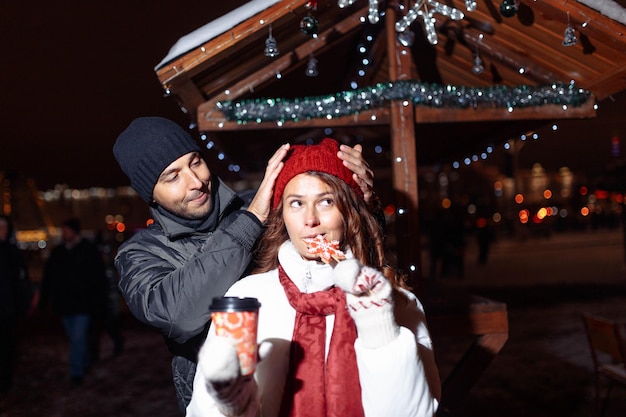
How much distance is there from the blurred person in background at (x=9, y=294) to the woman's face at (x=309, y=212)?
20.4 feet

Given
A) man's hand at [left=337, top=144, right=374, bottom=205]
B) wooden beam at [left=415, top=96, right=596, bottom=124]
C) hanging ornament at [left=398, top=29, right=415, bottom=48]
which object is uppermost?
hanging ornament at [left=398, top=29, right=415, bottom=48]

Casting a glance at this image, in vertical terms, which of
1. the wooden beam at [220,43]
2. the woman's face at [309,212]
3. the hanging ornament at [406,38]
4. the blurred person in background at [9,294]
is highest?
the hanging ornament at [406,38]

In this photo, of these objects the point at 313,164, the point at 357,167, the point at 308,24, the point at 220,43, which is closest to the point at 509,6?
the point at 308,24

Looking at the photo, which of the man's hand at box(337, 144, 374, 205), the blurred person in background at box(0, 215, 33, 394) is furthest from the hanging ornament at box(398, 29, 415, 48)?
the blurred person in background at box(0, 215, 33, 394)

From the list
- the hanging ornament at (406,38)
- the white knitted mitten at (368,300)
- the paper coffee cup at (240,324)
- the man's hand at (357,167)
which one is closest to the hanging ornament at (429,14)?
the hanging ornament at (406,38)

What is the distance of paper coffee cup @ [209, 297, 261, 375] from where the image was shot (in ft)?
5.11

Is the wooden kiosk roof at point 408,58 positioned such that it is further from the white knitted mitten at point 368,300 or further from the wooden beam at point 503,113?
the white knitted mitten at point 368,300

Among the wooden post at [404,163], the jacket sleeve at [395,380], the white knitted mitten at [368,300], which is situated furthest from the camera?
the wooden post at [404,163]

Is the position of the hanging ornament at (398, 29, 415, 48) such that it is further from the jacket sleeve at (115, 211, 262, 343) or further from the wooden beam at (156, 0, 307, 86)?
the jacket sleeve at (115, 211, 262, 343)

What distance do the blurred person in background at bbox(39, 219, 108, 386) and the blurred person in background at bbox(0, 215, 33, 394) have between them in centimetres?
31

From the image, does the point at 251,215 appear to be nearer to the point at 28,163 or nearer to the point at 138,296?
the point at 138,296

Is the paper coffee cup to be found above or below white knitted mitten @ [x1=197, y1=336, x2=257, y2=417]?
above

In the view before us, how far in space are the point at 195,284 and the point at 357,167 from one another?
0.82m

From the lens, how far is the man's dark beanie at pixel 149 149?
8.09 feet
